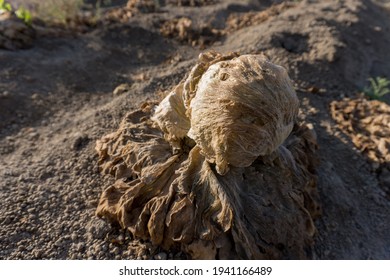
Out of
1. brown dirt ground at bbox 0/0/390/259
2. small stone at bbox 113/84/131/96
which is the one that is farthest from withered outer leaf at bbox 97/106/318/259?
small stone at bbox 113/84/131/96

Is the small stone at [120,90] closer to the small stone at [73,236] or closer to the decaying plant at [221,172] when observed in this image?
the decaying plant at [221,172]

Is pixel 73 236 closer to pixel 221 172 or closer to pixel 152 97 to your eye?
pixel 221 172

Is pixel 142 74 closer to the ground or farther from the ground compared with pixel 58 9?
closer to the ground

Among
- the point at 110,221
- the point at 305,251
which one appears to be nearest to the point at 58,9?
the point at 110,221

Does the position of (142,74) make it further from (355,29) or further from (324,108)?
(355,29)

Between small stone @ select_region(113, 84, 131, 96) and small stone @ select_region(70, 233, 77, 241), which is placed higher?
small stone @ select_region(70, 233, 77, 241)

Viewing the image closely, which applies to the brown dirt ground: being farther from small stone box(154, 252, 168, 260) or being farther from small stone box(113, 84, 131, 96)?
small stone box(113, 84, 131, 96)

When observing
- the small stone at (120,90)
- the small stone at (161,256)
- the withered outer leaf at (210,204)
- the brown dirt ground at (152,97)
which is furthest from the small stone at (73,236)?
the small stone at (120,90)
